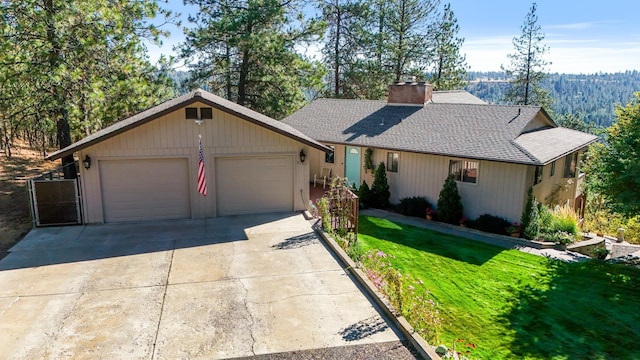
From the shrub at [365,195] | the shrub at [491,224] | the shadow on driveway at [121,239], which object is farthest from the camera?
the shrub at [365,195]

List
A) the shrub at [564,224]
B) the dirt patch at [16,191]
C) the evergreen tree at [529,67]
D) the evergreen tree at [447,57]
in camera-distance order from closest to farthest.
Result: the dirt patch at [16,191] < the shrub at [564,224] < the evergreen tree at [447,57] < the evergreen tree at [529,67]

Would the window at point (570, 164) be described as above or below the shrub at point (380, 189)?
above

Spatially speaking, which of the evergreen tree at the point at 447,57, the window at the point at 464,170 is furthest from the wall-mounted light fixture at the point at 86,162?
the evergreen tree at the point at 447,57

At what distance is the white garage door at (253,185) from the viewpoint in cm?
1278

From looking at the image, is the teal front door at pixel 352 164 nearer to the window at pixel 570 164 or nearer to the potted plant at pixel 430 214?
the potted plant at pixel 430 214

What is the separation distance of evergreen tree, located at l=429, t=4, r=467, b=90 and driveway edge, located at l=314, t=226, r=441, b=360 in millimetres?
23124

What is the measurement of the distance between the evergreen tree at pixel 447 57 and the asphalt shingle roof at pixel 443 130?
12.6 metres

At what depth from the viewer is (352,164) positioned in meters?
18.1

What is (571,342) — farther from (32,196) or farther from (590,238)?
(32,196)

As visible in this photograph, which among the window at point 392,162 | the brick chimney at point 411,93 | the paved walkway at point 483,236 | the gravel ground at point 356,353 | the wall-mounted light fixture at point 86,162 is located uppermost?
the brick chimney at point 411,93

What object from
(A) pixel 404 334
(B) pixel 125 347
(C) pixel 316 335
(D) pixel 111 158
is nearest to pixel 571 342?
(A) pixel 404 334

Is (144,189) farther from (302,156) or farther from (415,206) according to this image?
(415,206)

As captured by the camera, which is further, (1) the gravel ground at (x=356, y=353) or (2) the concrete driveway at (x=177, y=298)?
(2) the concrete driveway at (x=177, y=298)

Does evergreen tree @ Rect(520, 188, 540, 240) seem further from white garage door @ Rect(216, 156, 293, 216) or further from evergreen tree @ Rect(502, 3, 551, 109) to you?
evergreen tree @ Rect(502, 3, 551, 109)
